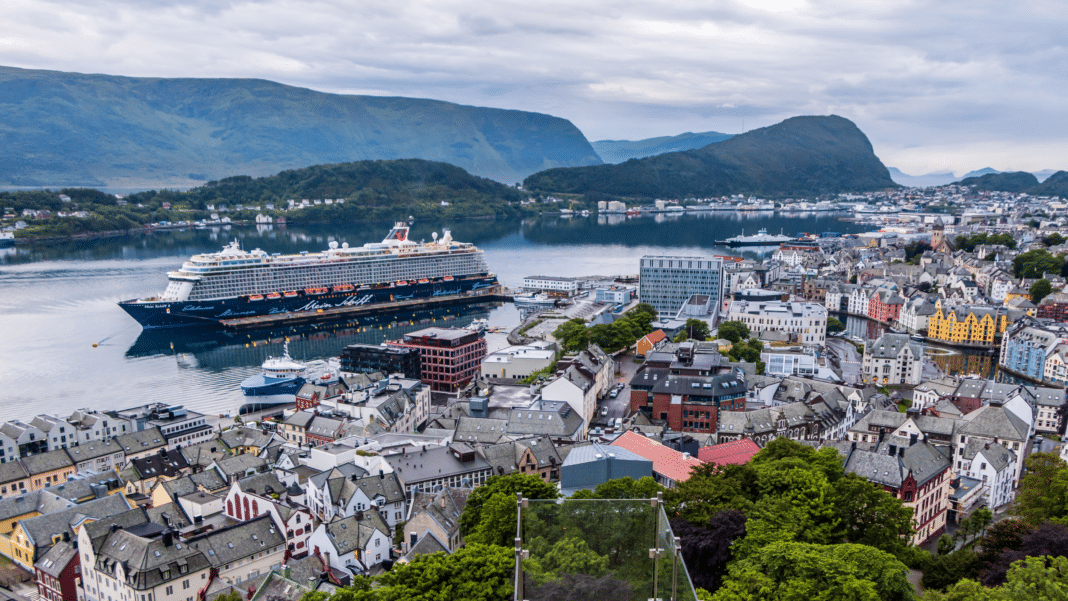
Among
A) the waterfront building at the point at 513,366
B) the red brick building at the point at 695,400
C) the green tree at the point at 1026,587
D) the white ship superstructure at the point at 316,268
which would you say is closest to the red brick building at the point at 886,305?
the waterfront building at the point at 513,366

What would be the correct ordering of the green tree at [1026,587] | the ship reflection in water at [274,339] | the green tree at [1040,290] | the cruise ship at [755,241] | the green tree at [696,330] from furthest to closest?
the cruise ship at [755,241] → the green tree at [1040,290] → the ship reflection in water at [274,339] → the green tree at [696,330] → the green tree at [1026,587]

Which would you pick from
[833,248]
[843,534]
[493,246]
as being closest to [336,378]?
[843,534]

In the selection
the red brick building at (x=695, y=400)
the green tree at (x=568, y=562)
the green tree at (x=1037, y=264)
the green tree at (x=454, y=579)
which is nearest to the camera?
the green tree at (x=568, y=562)

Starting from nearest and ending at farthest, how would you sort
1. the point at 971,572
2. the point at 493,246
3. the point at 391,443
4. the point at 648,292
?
1. the point at 971,572
2. the point at 391,443
3. the point at 648,292
4. the point at 493,246

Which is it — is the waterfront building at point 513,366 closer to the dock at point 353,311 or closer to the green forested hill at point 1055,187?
the dock at point 353,311

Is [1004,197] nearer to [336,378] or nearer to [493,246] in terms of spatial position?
[493,246]

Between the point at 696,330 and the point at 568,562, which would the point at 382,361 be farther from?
the point at 568,562

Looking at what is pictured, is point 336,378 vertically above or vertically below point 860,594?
below
